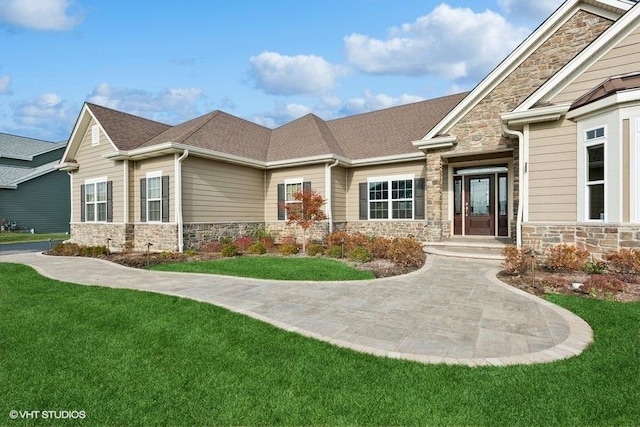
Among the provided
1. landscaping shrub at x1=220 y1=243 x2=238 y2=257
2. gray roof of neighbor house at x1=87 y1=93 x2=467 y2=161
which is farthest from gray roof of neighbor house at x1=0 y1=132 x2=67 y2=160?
landscaping shrub at x1=220 y1=243 x2=238 y2=257

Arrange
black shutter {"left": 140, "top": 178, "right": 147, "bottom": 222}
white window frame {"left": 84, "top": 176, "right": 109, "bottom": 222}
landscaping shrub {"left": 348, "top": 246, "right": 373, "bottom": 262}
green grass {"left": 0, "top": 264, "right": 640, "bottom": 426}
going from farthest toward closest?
white window frame {"left": 84, "top": 176, "right": 109, "bottom": 222} → black shutter {"left": 140, "top": 178, "right": 147, "bottom": 222} → landscaping shrub {"left": 348, "top": 246, "right": 373, "bottom": 262} → green grass {"left": 0, "top": 264, "right": 640, "bottom": 426}

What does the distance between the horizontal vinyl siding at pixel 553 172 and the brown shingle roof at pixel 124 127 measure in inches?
573

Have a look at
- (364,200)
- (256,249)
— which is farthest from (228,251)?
(364,200)

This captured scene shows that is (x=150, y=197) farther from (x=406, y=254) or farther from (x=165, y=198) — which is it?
(x=406, y=254)

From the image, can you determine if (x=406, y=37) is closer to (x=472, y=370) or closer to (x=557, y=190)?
(x=557, y=190)

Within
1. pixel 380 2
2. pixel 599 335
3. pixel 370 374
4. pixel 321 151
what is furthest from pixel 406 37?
pixel 370 374

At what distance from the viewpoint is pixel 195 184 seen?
1239cm

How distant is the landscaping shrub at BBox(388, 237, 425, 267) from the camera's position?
9055mm

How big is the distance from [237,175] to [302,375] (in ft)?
39.6

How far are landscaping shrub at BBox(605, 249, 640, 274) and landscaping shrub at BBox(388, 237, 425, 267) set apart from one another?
4125 mm

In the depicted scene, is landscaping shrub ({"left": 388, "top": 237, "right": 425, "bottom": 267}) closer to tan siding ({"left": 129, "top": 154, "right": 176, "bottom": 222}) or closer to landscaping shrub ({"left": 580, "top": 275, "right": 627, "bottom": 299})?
landscaping shrub ({"left": 580, "top": 275, "right": 627, "bottom": 299})

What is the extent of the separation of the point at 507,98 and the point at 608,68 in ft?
8.66

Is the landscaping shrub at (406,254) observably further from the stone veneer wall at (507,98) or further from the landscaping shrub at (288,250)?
the landscaping shrub at (288,250)

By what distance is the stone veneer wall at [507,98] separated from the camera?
9594 mm
